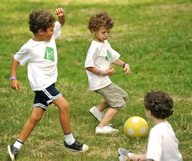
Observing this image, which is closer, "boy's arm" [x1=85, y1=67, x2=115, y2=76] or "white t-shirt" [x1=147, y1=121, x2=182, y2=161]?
"white t-shirt" [x1=147, y1=121, x2=182, y2=161]

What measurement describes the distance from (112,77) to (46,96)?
5497mm

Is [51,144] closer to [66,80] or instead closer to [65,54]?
[66,80]

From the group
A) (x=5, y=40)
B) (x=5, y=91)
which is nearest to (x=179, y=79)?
(x=5, y=91)

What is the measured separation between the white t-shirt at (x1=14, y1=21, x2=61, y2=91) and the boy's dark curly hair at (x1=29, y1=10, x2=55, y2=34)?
0.19 meters

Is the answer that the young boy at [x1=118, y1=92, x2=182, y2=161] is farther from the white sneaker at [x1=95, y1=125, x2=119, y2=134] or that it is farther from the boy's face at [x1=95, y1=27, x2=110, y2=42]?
the boy's face at [x1=95, y1=27, x2=110, y2=42]

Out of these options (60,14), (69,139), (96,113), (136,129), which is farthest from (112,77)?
(69,139)

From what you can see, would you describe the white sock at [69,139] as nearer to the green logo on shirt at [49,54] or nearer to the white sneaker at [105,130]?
the white sneaker at [105,130]

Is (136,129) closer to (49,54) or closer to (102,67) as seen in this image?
(102,67)

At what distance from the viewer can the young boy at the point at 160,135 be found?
17.4 feet

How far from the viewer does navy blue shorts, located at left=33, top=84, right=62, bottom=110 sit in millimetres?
6734

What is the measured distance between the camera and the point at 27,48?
6770 mm

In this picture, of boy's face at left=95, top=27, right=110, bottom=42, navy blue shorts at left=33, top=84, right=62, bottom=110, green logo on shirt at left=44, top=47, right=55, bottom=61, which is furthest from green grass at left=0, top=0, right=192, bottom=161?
boy's face at left=95, top=27, right=110, bottom=42

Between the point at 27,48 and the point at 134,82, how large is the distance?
16.4ft

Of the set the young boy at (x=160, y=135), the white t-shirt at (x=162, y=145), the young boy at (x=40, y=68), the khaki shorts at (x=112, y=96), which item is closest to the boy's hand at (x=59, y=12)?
the young boy at (x=40, y=68)
